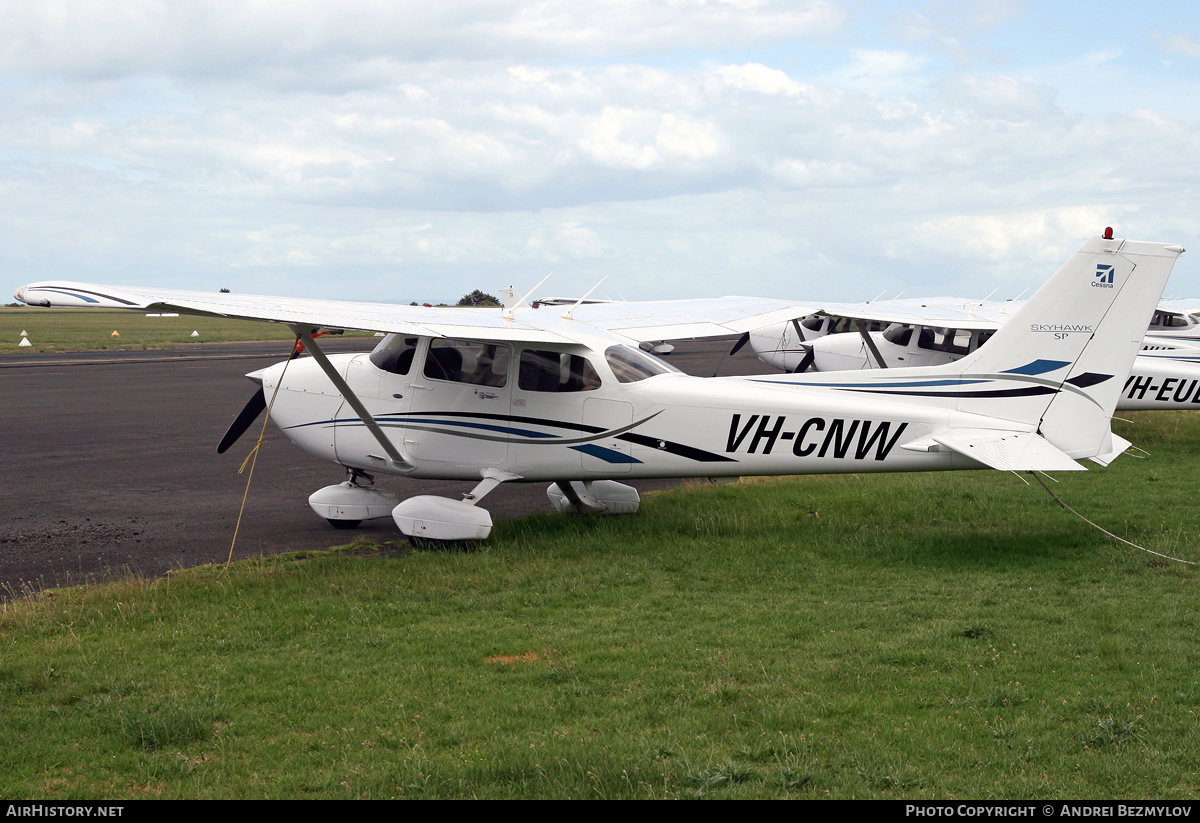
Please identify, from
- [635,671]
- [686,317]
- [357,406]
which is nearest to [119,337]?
[686,317]

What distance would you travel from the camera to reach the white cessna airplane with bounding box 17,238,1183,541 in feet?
29.8

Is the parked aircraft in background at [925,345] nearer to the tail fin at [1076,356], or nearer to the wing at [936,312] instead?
the wing at [936,312]

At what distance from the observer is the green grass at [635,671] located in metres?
4.54

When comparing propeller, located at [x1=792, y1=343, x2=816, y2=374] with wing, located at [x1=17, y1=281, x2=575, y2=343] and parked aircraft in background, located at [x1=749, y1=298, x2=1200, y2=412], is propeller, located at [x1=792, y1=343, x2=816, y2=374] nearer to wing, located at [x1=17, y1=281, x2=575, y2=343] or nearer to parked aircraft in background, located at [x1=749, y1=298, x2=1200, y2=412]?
parked aircraft in background, located at [x1=749, y1=298, x2=1200, y2=412]

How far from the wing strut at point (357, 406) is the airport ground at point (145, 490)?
3.77 ft

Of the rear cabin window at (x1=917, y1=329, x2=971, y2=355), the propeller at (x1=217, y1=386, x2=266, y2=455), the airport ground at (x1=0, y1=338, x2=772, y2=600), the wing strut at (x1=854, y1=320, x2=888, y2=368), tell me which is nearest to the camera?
the airport ground at (x1=0, y1=338, x2=772, y2=600)

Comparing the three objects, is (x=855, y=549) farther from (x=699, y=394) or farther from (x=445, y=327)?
(x=445, y=327)

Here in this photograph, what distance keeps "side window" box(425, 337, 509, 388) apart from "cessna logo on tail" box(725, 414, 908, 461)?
93.2 inches

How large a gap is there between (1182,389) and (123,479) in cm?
1581

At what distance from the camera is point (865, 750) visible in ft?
15.5

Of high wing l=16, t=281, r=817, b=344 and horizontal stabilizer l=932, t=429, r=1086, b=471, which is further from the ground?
high wing l=16, t=281, r=817, b=344

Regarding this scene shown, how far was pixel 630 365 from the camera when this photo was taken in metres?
9.87

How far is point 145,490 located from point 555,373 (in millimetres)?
6520

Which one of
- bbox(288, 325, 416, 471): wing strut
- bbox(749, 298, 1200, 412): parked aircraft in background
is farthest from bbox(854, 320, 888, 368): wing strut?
bbox(288, 325, 416, 471): wing strut
